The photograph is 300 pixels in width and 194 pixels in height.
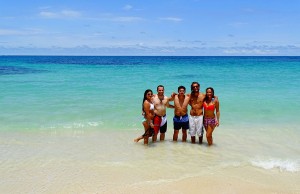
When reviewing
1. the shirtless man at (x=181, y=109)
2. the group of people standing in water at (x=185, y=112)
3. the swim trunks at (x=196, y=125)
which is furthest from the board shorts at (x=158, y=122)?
A: the swim trunks at (x=196, y=125)

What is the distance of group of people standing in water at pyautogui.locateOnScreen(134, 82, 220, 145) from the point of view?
7328 mm

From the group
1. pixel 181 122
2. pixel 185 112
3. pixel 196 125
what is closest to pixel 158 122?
pixel 181 122

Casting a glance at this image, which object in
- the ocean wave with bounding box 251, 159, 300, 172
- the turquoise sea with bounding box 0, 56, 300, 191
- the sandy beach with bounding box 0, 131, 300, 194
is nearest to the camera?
the sandy beach with bounding box 0, 131, 300, 194

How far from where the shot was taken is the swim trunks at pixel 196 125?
7.41 metres

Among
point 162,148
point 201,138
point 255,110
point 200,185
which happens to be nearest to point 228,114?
point 255,110

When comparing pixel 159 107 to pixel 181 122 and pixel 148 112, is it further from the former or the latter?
pixel 181 122

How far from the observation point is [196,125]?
746 centimetres

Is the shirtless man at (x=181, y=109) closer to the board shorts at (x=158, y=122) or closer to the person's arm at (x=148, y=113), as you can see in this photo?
the board shorts at (x=158, y=122)

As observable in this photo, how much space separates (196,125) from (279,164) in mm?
1894

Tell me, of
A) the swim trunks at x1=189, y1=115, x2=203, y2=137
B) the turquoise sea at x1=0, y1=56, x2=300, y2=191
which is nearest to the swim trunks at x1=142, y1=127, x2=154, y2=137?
the turquoise sea at x1=0, y1=56, x2=300, y2=191

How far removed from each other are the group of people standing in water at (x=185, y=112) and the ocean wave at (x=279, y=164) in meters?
1.31

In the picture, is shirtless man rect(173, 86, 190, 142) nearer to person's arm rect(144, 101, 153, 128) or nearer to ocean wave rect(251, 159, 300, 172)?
person's arm rect(144, 101, 153, 128)

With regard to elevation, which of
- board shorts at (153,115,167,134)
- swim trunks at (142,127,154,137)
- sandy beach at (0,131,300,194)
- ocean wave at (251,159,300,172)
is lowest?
sandy beach at (0,131,300,194)

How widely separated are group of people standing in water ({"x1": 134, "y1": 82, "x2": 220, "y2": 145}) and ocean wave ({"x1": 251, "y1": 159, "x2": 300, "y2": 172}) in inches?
51.7
